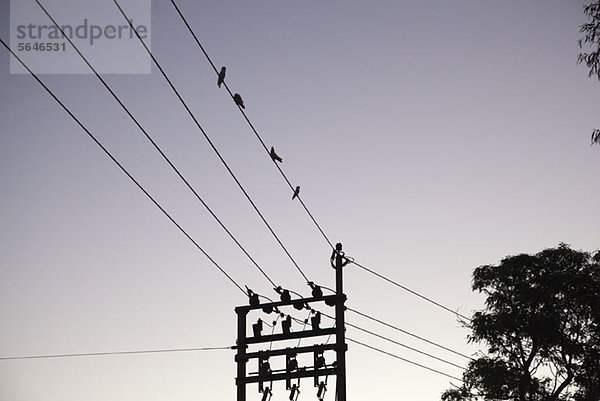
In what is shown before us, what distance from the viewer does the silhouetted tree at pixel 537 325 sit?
110ft

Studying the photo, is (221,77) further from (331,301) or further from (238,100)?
(331,301)

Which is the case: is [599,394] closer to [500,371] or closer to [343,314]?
[500,371]

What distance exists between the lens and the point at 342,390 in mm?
20812

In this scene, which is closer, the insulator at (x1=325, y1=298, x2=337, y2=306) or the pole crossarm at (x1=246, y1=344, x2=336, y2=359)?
the pole crossarm at (x1=246, y1=344, x2=336, y2=359)

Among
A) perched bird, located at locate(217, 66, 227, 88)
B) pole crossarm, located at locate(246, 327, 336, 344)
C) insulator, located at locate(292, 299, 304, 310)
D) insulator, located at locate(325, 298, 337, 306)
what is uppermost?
perched bird, located at locate(217, 66, 227, 88)

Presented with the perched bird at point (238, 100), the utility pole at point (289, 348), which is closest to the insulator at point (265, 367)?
the utility pole at point (289, 348)

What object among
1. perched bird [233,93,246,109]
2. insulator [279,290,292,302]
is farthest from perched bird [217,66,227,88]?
insulator [279,290,292,302]

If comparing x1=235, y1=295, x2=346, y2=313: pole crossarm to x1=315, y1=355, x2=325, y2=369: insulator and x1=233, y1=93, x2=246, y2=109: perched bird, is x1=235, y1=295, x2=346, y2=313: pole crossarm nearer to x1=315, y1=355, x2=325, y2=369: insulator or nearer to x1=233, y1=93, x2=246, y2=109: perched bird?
x1=315, y1=355, x2=325, y2=369: insulator

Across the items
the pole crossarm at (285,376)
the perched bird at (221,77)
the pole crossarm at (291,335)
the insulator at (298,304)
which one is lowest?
the pole crossarm at (285,376)

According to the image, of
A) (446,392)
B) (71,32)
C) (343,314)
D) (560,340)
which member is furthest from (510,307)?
(71,32)

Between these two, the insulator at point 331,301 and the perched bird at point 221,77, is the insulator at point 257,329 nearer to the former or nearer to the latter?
the insulator at point 331,301

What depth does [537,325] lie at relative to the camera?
3384cm

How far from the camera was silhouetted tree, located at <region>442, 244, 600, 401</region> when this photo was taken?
110ft

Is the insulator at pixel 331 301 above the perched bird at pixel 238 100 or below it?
below
